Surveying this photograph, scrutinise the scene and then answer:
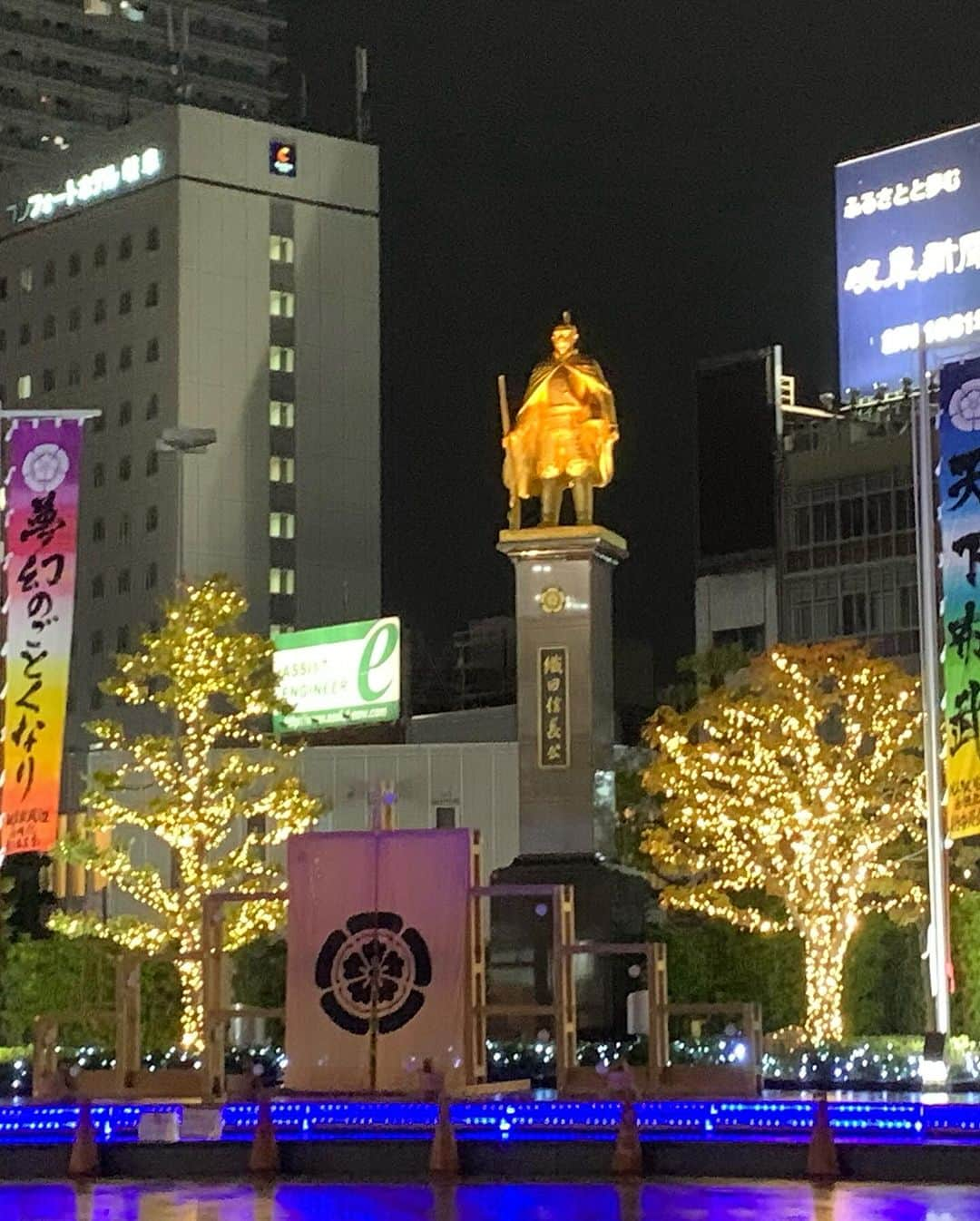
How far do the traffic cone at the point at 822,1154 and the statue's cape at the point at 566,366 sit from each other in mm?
18091

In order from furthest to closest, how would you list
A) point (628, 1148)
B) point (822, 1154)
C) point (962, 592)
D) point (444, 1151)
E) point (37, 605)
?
point (37, 605)
point (962, 592)
point (444, 1151)
point (628, 1148)
point (822, 1154)

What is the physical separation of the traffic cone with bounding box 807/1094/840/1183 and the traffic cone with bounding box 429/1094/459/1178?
9.47 ft

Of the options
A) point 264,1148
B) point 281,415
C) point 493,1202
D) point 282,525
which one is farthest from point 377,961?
point 281,415

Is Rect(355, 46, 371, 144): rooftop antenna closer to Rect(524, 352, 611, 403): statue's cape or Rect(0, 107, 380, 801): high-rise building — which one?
Rect(0, 107, 380, 801): high-rise building

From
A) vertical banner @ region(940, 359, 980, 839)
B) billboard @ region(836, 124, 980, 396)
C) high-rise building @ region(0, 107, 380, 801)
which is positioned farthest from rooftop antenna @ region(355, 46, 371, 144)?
vertical banner @ region(940, 359, 980, 839)

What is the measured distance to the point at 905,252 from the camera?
6981cm

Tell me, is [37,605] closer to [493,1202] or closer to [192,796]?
[192,796]

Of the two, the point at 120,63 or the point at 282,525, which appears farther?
the point at 120,63

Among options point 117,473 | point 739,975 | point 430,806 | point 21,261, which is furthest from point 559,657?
point 21,261

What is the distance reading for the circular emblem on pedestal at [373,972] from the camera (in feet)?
84.5

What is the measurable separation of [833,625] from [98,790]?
4291cm

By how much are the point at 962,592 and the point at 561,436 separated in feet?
28.5

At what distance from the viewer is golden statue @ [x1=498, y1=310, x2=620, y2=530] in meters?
35.6

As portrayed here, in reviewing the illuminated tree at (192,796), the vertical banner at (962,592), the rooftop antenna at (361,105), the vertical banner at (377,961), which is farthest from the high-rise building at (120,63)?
the vertical banner at (377,961)
